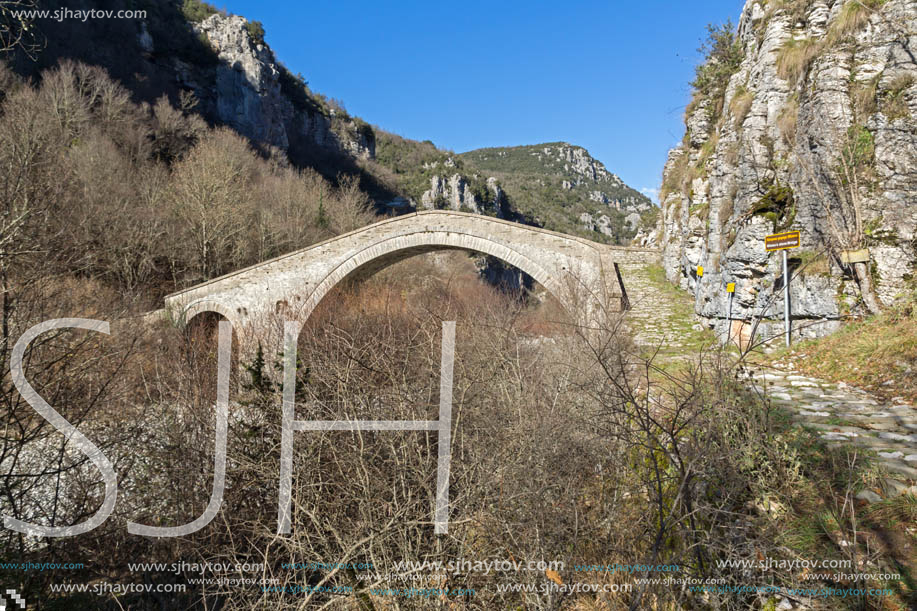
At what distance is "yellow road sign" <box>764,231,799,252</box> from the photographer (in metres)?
6.00

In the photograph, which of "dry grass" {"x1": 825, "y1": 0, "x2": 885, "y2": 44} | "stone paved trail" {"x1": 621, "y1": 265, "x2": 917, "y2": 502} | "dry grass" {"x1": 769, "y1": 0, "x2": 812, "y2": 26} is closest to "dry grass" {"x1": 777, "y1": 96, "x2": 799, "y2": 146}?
"dry grass" {"x1": 825, "y1": 0, "x2": 885, "y2": 44}

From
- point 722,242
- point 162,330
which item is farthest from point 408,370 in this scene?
point 162,330

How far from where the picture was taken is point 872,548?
2.31 metres

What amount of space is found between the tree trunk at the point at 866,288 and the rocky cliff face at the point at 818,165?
0.02 metres

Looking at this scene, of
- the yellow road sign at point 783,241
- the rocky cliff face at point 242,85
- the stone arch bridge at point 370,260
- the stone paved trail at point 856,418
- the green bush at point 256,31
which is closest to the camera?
the stone paved trail at point 856,418

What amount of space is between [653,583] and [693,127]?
14.9 m

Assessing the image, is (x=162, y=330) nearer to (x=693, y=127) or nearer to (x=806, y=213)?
(x=806, y=213)

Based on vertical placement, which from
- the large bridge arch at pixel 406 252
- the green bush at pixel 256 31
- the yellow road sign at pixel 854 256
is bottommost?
the yellow road sign at pixel 854 256

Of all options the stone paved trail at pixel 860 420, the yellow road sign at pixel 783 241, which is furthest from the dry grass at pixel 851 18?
the stone paved trail at pixel 860 420

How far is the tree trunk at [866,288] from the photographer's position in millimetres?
6432

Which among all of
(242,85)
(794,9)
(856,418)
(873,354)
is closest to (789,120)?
(794,9)

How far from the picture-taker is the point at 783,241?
614 cm

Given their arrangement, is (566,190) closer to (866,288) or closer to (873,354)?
(866,288)

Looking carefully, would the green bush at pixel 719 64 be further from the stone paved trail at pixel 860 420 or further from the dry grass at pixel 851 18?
the stone paved trail at pixel 860 420
